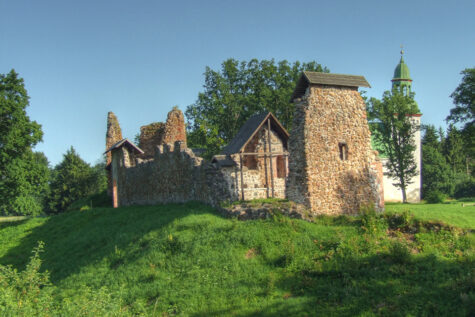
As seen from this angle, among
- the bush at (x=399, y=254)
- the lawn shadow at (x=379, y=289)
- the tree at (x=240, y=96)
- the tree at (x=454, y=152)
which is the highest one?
the tree at (x=240, y=96)

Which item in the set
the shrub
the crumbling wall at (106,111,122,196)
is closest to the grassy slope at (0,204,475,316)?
the shrub

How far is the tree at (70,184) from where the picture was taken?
4628 centimetres

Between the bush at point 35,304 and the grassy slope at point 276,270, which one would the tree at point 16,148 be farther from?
the bush at point 35,304

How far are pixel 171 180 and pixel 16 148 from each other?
1327 cm

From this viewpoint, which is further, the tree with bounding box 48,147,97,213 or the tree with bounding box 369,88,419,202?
the tree with bounding box 48,147,97,213

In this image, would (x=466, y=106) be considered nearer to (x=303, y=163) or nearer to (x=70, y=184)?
(x=303, y=163)

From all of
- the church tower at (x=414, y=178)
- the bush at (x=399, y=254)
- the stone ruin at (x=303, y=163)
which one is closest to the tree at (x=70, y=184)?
the stone ruin at (x=303, y=163)

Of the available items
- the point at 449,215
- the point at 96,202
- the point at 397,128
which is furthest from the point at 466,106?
the point at 96,202

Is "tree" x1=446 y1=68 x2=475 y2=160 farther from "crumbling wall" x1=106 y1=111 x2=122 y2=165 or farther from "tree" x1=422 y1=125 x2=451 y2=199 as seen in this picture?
"crumbling wall" x1=106 y1=111 x2=122 y2=165

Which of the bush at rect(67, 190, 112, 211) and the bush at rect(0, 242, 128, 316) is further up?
the bush at rect(67, 190, 112, 211)

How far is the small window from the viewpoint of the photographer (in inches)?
685

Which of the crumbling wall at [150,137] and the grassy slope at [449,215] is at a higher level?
the crumbling wall at [150,137]

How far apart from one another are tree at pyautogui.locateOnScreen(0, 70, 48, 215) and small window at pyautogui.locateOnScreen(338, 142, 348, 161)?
75.9ft

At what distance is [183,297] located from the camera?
12.5 m
